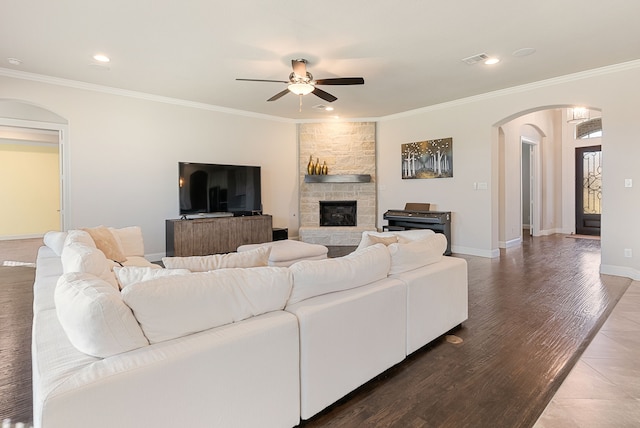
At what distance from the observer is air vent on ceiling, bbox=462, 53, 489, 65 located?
13.1 ft

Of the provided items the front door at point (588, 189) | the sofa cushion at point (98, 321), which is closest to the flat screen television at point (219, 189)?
the sofa cushion at point (98, 321)

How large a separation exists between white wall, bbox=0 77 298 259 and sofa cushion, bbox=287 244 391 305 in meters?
4.64

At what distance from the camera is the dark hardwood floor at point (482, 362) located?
1750mm

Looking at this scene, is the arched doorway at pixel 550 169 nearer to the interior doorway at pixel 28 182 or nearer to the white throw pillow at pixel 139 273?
the white throw pillow at pixel 139 273

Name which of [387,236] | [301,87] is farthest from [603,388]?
[301,87]

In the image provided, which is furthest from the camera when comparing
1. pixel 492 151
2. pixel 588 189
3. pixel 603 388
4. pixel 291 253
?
pixel 588 189

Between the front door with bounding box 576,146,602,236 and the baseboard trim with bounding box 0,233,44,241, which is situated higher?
the front door with bounding box 576,146,602,236

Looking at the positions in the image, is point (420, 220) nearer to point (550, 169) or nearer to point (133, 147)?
point (550, 169)

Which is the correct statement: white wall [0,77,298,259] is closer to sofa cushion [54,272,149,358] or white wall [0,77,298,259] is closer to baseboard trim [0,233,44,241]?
sofa cushion [54,272,149,358]

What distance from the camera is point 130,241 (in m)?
4.04

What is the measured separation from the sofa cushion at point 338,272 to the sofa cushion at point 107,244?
2415 mm

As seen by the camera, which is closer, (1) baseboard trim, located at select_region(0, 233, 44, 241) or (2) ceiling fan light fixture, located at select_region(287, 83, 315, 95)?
(2) ceiling fan light fixture, located at select_region(287, 83, 315, 95)

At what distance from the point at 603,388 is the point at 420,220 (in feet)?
14.3

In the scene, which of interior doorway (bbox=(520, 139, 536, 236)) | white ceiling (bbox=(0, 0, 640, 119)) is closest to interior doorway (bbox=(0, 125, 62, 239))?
white ceiling (bbox=(0, 0, 640, 119))
